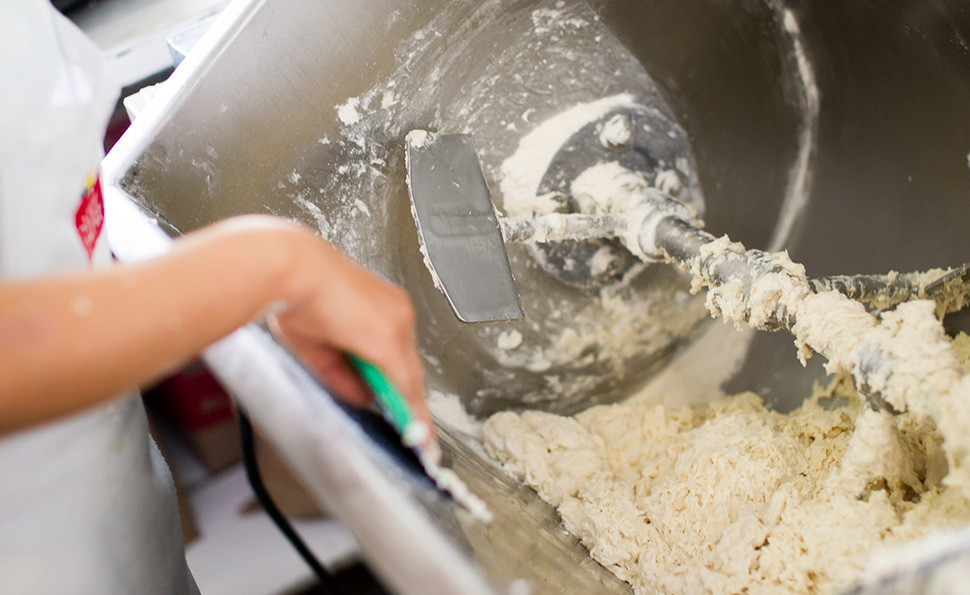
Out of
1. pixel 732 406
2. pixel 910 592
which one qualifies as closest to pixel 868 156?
pixel 732 406

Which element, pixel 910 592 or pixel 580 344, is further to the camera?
pixel 580 344

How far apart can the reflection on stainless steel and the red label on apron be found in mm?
77

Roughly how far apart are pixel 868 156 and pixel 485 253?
22.4 inches

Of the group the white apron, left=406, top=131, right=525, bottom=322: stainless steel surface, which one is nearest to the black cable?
the white apron

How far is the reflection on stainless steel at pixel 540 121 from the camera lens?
62cm

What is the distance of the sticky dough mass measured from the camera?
53 cm

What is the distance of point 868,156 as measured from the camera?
0.84 m

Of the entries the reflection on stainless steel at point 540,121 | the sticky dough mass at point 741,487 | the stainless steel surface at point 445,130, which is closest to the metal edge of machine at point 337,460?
the reflection on stainless steel at point 540,121

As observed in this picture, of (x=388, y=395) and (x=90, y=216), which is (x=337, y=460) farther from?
(x=90, y=216)

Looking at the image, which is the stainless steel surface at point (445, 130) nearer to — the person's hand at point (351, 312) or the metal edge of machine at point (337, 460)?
the metal edge of machine at point (337, 460)

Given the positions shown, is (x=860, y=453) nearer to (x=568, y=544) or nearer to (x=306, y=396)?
(x=568, y=544)

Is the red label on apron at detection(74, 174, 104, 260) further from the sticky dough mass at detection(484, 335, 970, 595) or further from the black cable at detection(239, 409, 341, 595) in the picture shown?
the sticky dough mass at detection(484, 335, 970, 595)

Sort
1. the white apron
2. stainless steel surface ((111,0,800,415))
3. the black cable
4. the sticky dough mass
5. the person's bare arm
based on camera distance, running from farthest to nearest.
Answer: the black cable
stainless steel surface ((111,0,800,415))
the sticky dough mass
the white apron
the person's bare arm

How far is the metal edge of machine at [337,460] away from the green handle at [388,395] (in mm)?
33
